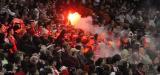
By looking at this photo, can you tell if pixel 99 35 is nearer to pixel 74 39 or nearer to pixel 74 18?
pixel 74 39

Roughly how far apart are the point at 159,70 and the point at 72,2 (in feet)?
17.2

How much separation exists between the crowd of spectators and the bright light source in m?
0.23

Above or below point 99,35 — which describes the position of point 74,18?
above

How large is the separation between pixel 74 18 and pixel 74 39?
2.39m

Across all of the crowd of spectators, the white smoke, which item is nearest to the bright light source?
the white smoke

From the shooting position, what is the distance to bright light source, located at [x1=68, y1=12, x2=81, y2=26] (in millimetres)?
14684

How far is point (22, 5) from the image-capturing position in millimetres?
13875

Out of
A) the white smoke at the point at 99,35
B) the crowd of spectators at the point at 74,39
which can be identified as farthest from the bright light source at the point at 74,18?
the crowd of spectators at the point at 74,39

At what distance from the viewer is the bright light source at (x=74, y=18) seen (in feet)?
48.2

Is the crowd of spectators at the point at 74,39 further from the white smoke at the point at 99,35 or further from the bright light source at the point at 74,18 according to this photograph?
the bright light source at the point at 74,18

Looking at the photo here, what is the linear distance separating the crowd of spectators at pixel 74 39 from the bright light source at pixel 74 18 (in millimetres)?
227

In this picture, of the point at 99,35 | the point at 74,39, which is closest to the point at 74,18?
the point at 99,35

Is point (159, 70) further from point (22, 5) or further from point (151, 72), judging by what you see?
point (22, 5)

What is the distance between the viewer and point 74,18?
1512 centimetres
